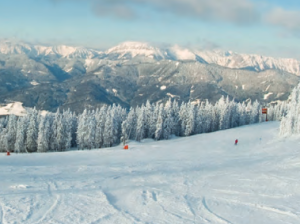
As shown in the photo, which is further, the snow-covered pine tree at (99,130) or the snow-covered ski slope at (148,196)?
the snow-covered pine tree at (99,130)

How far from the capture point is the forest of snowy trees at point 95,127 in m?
75.4

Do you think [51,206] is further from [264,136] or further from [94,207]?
[264,136]

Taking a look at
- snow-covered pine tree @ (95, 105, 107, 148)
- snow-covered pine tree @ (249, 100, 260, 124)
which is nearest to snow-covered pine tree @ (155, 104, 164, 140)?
snow-covered pine tree @ (95, 105, 107, 148)

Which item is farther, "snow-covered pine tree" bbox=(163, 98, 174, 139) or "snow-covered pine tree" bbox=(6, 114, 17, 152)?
"snow-covered pine tree" bbox=(163, 98, 174, 139)

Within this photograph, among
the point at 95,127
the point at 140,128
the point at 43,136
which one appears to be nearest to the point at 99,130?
the point at 95,127

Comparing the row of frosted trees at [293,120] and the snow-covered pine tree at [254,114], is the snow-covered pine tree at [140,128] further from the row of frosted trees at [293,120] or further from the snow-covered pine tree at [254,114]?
the snow-covered pine tree at [254,114]

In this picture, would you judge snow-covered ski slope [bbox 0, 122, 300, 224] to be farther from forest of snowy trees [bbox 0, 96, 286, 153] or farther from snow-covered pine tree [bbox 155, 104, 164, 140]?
snow-covered pine tree [bbox 155, 104, 164, 140]

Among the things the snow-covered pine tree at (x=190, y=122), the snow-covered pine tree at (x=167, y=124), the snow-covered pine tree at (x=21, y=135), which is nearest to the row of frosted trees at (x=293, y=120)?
the snow-covered pine tree at (x=167, y=124)

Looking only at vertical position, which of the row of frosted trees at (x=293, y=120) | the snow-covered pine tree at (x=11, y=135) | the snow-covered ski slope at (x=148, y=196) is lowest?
the snow-covered pine tree at (x=11, y=135)

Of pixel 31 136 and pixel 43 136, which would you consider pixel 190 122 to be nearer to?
pixel 43 136

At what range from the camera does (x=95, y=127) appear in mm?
78562

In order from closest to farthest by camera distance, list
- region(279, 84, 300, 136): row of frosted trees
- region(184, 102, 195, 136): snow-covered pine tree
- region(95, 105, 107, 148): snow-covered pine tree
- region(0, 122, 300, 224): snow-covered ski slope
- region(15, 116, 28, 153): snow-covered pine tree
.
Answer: region(0, 122, 300, 224): snow-covered ski slope < region(279, 84, 300, 136): row of frosted trees < region(15, 116, 28, 153): snow-covered pine tree < region(95, 105, 107, 148): snow-covered pine tree < region(184, 102, 195, 136): snow-covered pine tree

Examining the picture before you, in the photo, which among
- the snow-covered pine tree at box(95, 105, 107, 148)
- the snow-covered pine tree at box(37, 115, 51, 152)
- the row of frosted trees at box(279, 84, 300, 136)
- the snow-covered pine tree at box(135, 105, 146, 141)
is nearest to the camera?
the row of frosted trees at box(279, 84, 300, 136)

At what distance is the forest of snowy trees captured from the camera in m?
75.4
